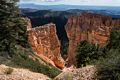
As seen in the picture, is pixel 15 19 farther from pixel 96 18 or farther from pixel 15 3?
pixel 96 18

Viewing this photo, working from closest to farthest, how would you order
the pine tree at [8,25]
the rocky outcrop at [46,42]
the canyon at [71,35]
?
1. the pine tree at [8,25]
2. the rocky outcrop at [46,42]
3. the canyon at [71,35]

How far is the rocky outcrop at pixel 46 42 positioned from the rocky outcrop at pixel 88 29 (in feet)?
38.9

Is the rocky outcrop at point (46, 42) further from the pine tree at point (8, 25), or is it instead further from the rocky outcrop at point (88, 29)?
the pine tree at point (8, 25)

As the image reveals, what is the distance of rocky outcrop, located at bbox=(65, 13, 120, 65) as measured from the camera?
6253 cm

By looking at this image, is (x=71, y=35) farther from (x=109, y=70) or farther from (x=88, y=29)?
(x=109, y=70)

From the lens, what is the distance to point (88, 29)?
234 ft

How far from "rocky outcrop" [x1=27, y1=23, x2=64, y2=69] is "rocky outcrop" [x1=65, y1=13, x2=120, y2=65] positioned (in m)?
11.9

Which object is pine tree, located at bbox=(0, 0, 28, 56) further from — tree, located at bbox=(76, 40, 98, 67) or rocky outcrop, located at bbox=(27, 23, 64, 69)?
rocky outcrop, located at bbox=(27, 23, 64, 69)

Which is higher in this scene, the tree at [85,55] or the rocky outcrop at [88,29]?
the tree at [85,55]

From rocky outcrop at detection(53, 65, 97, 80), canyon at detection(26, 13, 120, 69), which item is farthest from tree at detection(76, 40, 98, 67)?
rocky outcrop at detection(53, 65, 97, 80)

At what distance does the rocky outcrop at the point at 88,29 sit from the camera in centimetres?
6253

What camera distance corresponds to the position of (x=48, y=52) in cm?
4781

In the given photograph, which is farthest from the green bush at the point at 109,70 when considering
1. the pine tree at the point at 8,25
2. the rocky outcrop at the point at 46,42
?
the rocky outcrop at the point at 46,42

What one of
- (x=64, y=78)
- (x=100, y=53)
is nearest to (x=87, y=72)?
(x=64, y=78)
